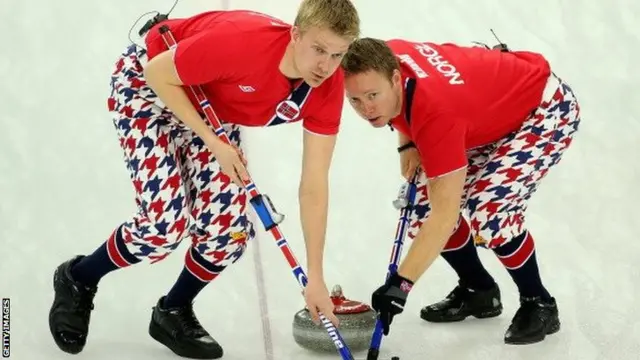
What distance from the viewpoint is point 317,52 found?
8.97 feet

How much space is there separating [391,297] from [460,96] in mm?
560

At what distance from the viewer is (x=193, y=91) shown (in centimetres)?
298

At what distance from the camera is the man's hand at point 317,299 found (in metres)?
2.85

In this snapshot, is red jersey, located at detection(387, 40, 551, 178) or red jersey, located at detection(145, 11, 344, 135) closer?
red jersey, located at detection(145, 11, 344, 135)

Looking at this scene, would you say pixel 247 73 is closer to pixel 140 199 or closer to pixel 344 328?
pixel 140 199

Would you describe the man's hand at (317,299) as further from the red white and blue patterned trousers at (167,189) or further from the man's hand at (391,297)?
the red white and blue patterned trousers at (167,189)

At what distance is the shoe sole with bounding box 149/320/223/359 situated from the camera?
3221mm

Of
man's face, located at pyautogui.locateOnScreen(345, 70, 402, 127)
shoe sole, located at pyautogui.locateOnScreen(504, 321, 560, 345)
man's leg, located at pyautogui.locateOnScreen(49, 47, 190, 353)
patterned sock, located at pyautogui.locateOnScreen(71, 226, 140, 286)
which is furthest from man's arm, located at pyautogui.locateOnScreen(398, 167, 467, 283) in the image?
patterned sock, located at pyautogui.locateOnScreen(71, 226, 140, 286)

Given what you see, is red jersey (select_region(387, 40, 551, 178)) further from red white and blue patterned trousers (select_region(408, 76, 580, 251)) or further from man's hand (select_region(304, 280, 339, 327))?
man's hand (select_region(304, 280, 339, 327))

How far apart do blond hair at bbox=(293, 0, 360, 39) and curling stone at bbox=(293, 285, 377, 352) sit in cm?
81

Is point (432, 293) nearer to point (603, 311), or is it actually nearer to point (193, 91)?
point (603, 311)

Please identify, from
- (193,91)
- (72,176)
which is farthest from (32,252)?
(193,91)

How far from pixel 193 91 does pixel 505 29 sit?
8.87 ft

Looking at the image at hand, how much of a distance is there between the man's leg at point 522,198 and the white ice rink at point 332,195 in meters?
0.08
